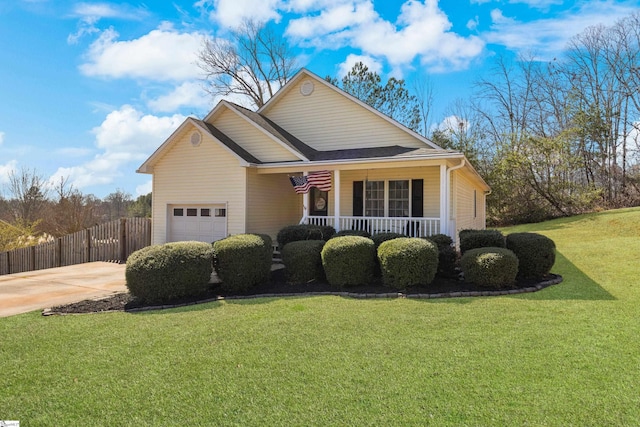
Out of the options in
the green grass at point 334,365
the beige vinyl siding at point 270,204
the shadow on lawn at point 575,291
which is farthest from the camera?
the beige vinyl siding at point 270,204

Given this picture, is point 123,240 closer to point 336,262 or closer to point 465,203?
point 336,262

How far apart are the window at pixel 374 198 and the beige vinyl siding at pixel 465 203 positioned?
252cm

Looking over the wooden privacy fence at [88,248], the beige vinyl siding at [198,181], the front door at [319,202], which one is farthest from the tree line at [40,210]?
the front door at [319,202]

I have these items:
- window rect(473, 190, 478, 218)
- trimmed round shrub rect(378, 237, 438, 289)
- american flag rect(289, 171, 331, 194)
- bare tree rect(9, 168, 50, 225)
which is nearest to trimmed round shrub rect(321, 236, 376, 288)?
trimmed round shrub rect(378, 237, 438, 289)

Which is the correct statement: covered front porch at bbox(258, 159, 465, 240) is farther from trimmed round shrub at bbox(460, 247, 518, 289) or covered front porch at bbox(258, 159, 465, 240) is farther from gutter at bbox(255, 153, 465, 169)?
trimmed round shrub at bbox(460, 247, 518, 289)

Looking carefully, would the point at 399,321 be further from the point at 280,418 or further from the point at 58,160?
the point at 58,160

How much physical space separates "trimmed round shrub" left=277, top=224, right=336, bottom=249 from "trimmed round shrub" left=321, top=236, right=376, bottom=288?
2.69 m

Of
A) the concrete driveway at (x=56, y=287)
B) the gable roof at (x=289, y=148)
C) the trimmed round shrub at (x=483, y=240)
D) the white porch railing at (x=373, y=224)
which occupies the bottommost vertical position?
the concrete driveway at (x=56, y=287)

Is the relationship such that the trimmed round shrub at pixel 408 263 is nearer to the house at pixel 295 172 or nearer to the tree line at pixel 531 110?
the house at pixel 295 172

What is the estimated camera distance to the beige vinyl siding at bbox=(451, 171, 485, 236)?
44.6ft

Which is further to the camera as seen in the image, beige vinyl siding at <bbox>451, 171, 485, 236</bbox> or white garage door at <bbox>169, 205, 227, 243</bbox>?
beige vinyl siding at <bbox>451, 171, 485, 236</bbox>

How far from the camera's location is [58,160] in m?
23.2

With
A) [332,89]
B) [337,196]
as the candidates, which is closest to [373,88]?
[332,89]

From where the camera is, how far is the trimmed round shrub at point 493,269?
7637mm
